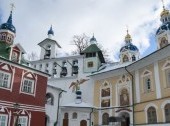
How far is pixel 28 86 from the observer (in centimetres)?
2094

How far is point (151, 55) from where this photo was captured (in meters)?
22.5

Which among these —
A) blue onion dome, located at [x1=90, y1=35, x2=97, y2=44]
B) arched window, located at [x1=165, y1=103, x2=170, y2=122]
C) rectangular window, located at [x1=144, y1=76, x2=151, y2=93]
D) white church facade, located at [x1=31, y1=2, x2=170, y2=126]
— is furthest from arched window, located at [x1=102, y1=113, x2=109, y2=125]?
blue onion dome, located at [x1=90, y1=35, x2=97, y2=44]

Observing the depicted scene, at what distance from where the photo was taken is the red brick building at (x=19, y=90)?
18703mm

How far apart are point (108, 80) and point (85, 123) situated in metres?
6.00

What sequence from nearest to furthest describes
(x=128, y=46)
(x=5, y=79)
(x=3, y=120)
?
(x=3, y=120) → (x=5, y=79) → (x=128, y=46)

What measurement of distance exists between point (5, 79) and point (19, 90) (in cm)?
164

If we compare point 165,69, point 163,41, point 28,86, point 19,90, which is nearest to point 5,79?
point 19,90

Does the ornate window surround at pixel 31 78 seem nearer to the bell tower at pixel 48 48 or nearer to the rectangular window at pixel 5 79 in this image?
the rectangular window at pixel 5 79

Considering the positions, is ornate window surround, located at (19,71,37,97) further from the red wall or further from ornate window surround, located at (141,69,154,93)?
ornate window surround, located at (141,69,154,93)

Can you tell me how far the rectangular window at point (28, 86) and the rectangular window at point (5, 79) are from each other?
1.65m

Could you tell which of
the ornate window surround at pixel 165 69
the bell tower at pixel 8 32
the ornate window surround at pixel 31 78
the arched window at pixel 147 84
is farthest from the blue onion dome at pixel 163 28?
the bell tower at pixel 8 32

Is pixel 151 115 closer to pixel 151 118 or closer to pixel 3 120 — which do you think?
pixel 151 118

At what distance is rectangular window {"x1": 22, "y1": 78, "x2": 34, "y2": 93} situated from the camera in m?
20.6

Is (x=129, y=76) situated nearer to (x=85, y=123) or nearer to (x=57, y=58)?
(x=85, y=123)
